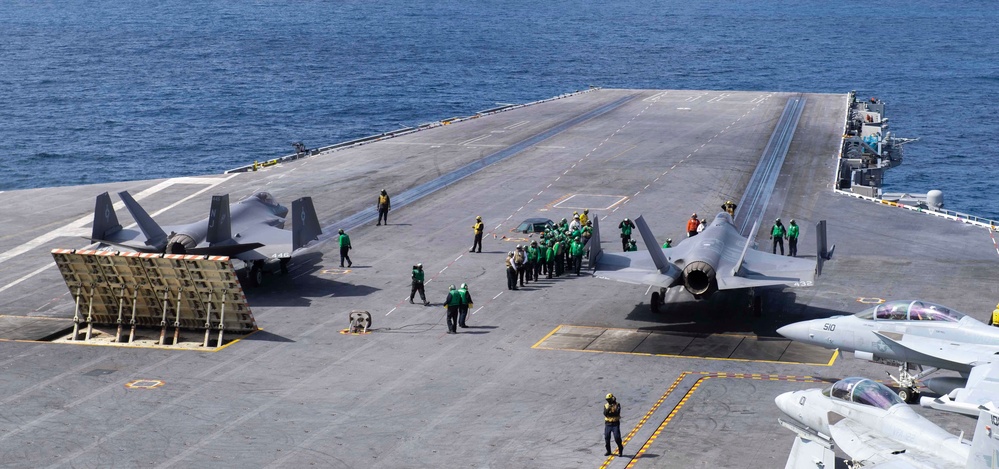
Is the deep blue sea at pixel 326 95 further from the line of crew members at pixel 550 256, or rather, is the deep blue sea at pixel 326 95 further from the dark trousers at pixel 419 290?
the dark trousers at pixel 419 290

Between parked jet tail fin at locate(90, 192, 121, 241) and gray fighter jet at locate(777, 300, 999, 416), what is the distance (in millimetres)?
25735

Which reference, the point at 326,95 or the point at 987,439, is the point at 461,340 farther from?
the point at 326,95

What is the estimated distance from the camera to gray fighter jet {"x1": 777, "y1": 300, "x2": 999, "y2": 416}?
89.8ft

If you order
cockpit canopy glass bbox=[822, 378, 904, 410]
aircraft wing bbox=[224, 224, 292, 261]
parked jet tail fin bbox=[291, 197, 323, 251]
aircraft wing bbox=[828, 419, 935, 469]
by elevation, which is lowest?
aircraft wing bbox=[828, 419, 935, 469]

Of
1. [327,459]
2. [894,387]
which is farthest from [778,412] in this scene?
[327,459]

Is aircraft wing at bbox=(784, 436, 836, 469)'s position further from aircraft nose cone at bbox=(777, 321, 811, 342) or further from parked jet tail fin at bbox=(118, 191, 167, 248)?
parked jet tail fin at bbox=(118, 191, 167, 248)

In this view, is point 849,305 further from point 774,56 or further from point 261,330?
point 774,56

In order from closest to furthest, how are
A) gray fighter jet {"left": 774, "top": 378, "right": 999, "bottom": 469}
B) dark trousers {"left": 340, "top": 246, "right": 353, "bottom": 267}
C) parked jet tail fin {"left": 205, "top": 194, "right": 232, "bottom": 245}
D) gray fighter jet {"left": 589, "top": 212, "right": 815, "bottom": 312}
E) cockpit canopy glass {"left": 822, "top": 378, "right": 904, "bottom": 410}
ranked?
gray fighter jet {"left": 774, "top": 378, "right": 999, "bottom": 469}
cockpit canopy glass {"left": 822, "top": 378, "right": 904, "bottom": 410}
gray fighter jet {"left": 589, "top": 212, "right": 815, "bottom": 312}
parked jet tail fin {"left": 205, "top": 194, "right": 232, "bottom": 245}
dark trousers {"left": 340, "top": 246, "right": 353, "bottom": 267}

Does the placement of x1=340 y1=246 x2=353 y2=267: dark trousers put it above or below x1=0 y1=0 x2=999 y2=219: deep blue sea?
below

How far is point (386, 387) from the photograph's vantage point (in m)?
30.5

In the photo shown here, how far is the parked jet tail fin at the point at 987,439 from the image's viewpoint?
18.4m

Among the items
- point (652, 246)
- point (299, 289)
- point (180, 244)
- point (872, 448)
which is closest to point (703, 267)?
point (652, 246)

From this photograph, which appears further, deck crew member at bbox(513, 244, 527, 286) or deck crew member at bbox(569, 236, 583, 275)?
deck crew member at bbox(569, 236, 583, 275)

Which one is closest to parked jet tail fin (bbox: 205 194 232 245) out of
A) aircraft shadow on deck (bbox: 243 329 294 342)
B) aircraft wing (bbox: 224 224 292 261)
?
aircraft wing (bbox: 224 224 292 261)
